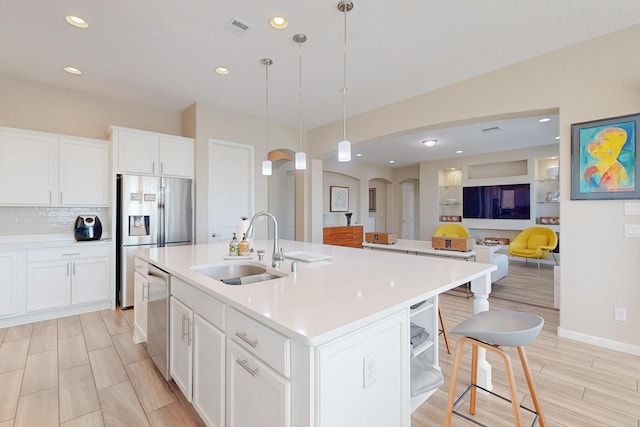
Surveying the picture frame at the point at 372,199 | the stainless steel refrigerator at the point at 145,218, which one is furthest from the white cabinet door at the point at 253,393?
the picture frame at the point at 372,199

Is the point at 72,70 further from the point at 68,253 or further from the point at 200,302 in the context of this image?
the point at 200,302

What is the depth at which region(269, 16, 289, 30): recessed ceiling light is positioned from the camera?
2330 mm

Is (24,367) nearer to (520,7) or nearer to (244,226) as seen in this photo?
(244,226)

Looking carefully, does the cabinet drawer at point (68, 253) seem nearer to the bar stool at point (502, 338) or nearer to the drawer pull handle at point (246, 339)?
the drawer pull handle at point (246, 339)

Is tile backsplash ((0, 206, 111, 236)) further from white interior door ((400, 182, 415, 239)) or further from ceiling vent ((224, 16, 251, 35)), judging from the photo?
white interior door ((400, 182, 415, 239))

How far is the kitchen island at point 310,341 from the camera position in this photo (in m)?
0.97

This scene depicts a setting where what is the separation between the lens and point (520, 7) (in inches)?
86.0

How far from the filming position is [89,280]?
3494 millimetres

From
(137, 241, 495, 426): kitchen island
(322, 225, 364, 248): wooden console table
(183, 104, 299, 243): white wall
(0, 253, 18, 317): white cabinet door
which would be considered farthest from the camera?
(322, 225, 364, 248): wooden console table

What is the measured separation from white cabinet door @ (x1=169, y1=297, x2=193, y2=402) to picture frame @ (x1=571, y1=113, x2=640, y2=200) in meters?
3.40

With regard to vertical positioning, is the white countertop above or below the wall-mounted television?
below

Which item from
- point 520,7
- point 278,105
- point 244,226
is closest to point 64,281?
point 244,226

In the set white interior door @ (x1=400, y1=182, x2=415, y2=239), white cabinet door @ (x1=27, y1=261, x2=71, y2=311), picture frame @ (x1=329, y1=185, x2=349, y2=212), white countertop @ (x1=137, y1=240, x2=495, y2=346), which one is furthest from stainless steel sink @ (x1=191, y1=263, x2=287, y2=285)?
white interior door @ (x1=400, y1=182, x2=415, y2=239)

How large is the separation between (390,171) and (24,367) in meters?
9.20
